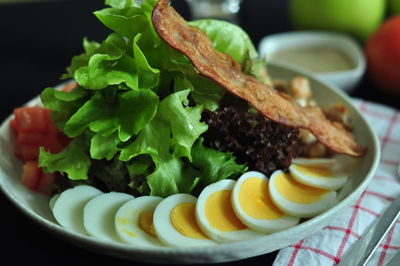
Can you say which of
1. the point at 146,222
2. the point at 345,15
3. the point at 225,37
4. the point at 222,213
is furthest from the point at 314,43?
the point at 146,222

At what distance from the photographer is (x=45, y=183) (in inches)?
75.9

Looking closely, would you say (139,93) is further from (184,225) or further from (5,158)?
(5,158)

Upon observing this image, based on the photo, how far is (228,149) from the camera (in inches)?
74.3

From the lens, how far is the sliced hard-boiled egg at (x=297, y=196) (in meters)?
1.71

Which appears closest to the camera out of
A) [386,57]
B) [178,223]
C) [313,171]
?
[178,223]

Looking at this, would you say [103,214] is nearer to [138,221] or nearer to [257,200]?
[138,221]

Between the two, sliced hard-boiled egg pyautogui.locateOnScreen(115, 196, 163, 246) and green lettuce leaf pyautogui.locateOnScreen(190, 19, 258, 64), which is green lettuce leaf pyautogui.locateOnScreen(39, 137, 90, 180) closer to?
sliced hard-boiled egg pyautogui.locateOnScreen(115, 196, 163, 246)

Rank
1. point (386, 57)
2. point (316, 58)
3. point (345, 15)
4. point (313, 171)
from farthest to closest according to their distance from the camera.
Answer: point (345, 15)
point (316, 58)
point (386, 57)
point (313, 171)

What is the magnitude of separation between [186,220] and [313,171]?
0.55 m

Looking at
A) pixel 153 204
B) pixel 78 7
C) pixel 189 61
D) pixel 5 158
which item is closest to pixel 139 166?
pixel 153 204

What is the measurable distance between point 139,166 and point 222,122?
0.32 m

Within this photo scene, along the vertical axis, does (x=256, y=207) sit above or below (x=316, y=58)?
above

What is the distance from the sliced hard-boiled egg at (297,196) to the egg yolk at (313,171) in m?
0.05

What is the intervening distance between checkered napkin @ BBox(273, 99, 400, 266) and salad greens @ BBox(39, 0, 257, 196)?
1.09ft
